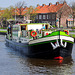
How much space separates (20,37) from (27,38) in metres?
2.56

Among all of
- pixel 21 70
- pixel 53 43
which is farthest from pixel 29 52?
pixel 21 70

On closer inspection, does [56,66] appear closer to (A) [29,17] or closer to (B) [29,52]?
(B) [29,52]

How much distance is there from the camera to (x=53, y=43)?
21750mm

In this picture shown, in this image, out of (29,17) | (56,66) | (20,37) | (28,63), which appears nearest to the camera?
(56,66)

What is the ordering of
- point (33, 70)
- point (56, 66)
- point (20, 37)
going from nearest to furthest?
point (33, 70) → point (56, 66) → point (20, 37)

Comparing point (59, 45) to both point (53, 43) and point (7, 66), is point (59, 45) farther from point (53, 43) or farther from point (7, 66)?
point (7, 66)

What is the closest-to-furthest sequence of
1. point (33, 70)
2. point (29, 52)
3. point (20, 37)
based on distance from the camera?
point (33, 70), point (29, 52), point (20, 37)

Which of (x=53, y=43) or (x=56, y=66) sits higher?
(x=53, y=43)

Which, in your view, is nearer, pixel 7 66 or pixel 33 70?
pixel 33 70

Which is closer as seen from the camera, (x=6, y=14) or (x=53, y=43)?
(x=53, y=43)

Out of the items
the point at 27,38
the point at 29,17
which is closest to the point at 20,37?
the point at 27,38

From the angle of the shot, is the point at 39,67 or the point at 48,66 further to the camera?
the point at 48,66

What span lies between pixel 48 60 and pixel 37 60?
44.4 inches

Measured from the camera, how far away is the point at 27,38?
2503 centimetres
